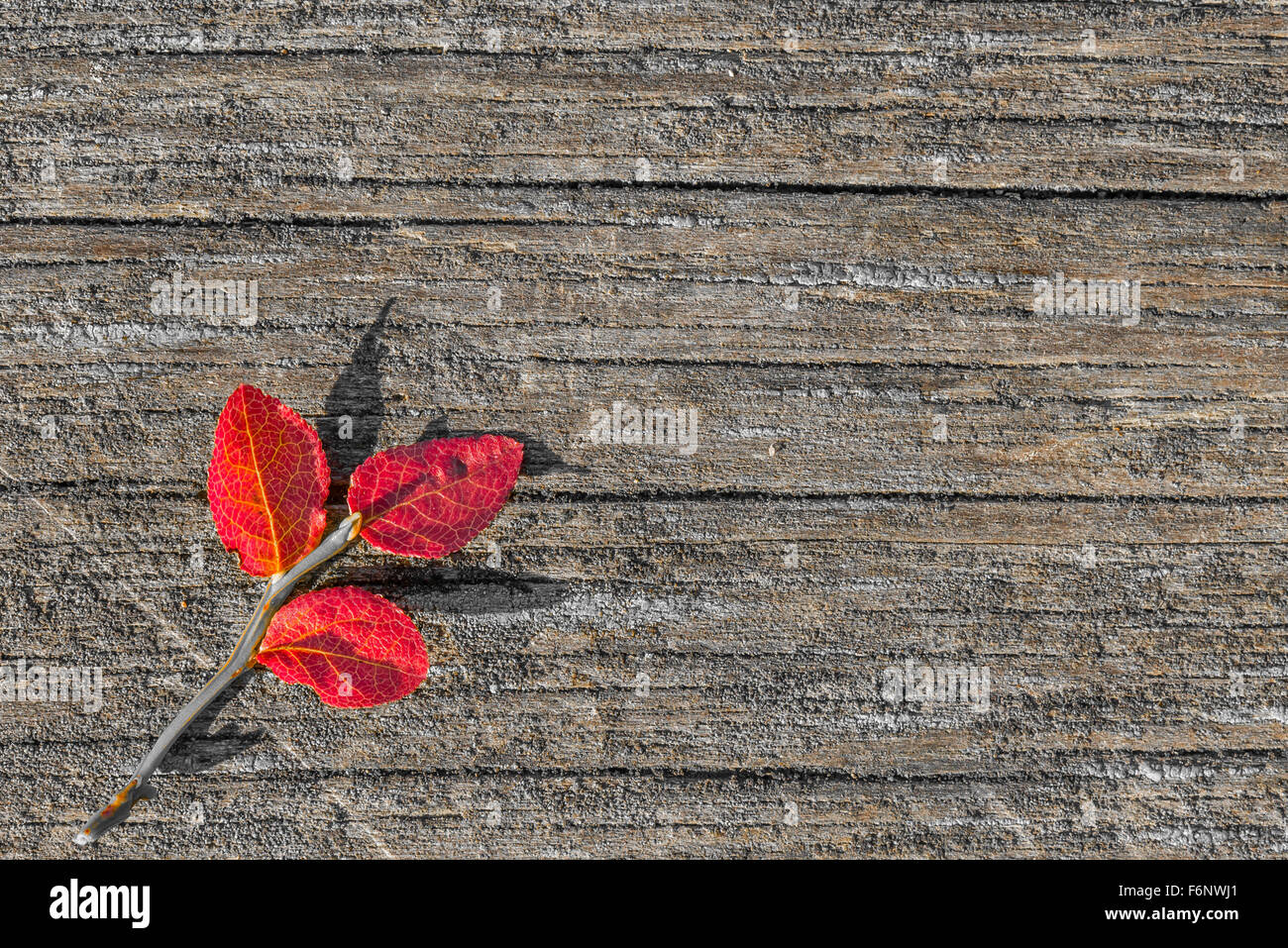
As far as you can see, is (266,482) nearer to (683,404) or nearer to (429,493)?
(429,493)

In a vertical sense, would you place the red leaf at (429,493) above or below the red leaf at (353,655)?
above

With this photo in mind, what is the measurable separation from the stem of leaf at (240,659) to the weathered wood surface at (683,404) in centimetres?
10

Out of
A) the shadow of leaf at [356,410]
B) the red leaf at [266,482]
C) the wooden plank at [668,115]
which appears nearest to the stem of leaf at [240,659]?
the red leaf at [266,482]

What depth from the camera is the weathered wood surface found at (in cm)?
239

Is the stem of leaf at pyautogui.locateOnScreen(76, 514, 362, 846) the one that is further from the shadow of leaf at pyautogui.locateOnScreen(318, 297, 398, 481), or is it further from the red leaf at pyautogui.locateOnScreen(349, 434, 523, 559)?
the shadow of leaf at pyautogui.locateOnScreen(318, 297, 398, 481)

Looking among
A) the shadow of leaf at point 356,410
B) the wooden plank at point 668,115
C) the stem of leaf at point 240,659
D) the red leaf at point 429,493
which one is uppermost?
the wooden plank at point 668,115

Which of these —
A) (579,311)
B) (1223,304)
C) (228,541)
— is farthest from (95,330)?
(1223,304)

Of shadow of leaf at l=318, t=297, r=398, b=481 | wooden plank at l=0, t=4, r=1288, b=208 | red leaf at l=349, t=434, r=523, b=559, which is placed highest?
wooden plank at l=0, t=4, r=1288, b=208

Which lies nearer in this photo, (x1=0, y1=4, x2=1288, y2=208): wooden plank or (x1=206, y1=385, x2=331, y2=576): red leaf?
(x1=206, y1=385, x2=331, y2=576): red leaf

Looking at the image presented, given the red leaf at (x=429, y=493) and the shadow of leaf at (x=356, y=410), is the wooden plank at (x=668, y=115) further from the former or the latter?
the red leaf at (x=429, y=493)

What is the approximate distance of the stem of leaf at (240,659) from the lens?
2.24 meters

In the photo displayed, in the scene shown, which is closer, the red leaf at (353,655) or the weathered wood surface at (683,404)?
the red leaf at (353,655)

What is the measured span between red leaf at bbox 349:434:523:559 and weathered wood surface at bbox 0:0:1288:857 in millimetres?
133

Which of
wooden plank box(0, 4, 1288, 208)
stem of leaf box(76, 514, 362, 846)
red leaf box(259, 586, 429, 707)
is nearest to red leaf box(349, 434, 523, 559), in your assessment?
stem of leaf box(76, 514, 362, 846)
